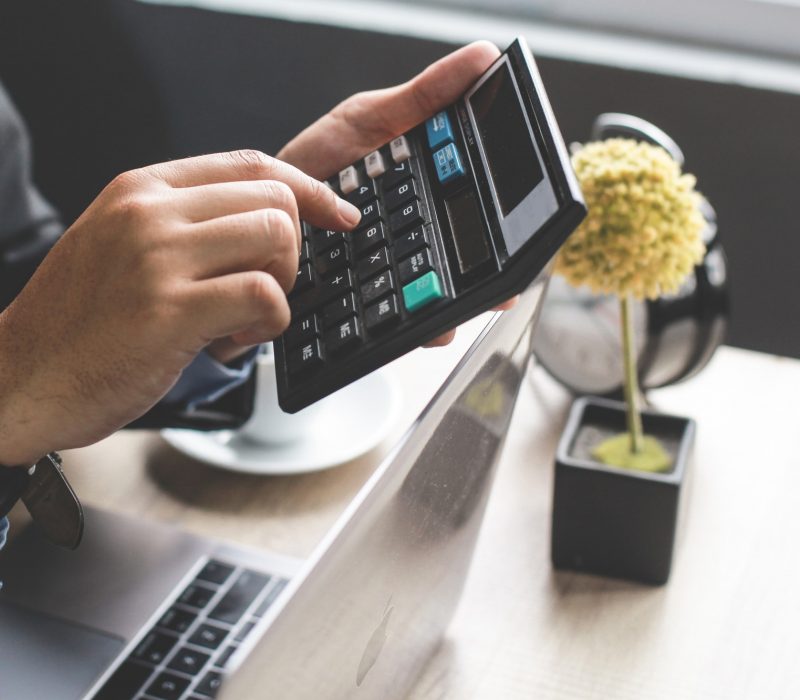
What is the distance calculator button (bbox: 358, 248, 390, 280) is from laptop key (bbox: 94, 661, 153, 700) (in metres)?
Answer: 0.28

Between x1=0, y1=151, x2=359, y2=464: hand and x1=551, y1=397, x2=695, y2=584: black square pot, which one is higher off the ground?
x1=0, y1=151, x2=359, y2=464: hand

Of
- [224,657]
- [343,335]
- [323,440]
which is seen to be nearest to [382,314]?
[343,335]

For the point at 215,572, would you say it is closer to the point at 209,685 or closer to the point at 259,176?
the point at 209,685

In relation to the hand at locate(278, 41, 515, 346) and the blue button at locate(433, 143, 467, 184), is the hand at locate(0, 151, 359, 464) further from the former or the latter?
the hand at locate(278, 41, 515, 346)

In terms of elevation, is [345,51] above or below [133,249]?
below

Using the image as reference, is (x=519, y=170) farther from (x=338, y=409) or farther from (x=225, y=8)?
(x=225, y=8)

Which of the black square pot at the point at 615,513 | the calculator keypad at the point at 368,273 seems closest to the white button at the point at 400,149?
the calculator keypad at the point at 368,273

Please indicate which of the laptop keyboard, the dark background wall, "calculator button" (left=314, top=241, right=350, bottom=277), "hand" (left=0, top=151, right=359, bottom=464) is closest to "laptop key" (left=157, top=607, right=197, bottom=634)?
the laptop keyboard

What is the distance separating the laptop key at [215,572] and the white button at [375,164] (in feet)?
0.94

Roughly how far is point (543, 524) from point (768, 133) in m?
0.78

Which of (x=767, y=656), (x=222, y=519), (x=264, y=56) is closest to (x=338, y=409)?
(x=222, y=519)

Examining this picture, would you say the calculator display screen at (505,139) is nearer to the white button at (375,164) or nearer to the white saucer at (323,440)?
the white button at (375,164)

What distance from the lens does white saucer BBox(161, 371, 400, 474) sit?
2.60 feet

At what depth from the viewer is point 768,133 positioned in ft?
4.28
